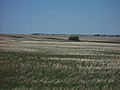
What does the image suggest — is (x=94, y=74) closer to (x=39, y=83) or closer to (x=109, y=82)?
(x=109, y=82)

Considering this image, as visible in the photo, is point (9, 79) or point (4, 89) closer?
point (4, 89)

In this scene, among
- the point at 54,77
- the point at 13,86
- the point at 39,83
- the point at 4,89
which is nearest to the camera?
the point at 4,89

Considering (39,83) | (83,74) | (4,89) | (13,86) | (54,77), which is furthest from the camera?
(83,74)

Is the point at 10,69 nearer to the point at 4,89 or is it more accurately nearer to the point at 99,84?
the point at 4,89

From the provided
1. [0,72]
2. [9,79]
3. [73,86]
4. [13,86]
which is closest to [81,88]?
[73,86]

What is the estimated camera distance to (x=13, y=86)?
14.4 metres

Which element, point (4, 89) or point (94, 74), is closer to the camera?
point (4, 89)

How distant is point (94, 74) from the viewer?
18.9m

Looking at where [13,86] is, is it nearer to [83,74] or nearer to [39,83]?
[39,83]

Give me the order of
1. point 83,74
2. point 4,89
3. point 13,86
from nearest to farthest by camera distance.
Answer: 1. point 4,89
2. point 13,86
3. point 83,74

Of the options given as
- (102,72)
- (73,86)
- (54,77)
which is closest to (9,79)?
(54,77)

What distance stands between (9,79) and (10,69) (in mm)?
3451

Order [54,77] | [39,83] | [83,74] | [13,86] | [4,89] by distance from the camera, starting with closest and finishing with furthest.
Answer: [4,89] < [13,86] < [39,83] < [54,77] < [83,74]

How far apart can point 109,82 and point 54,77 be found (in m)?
3.93
